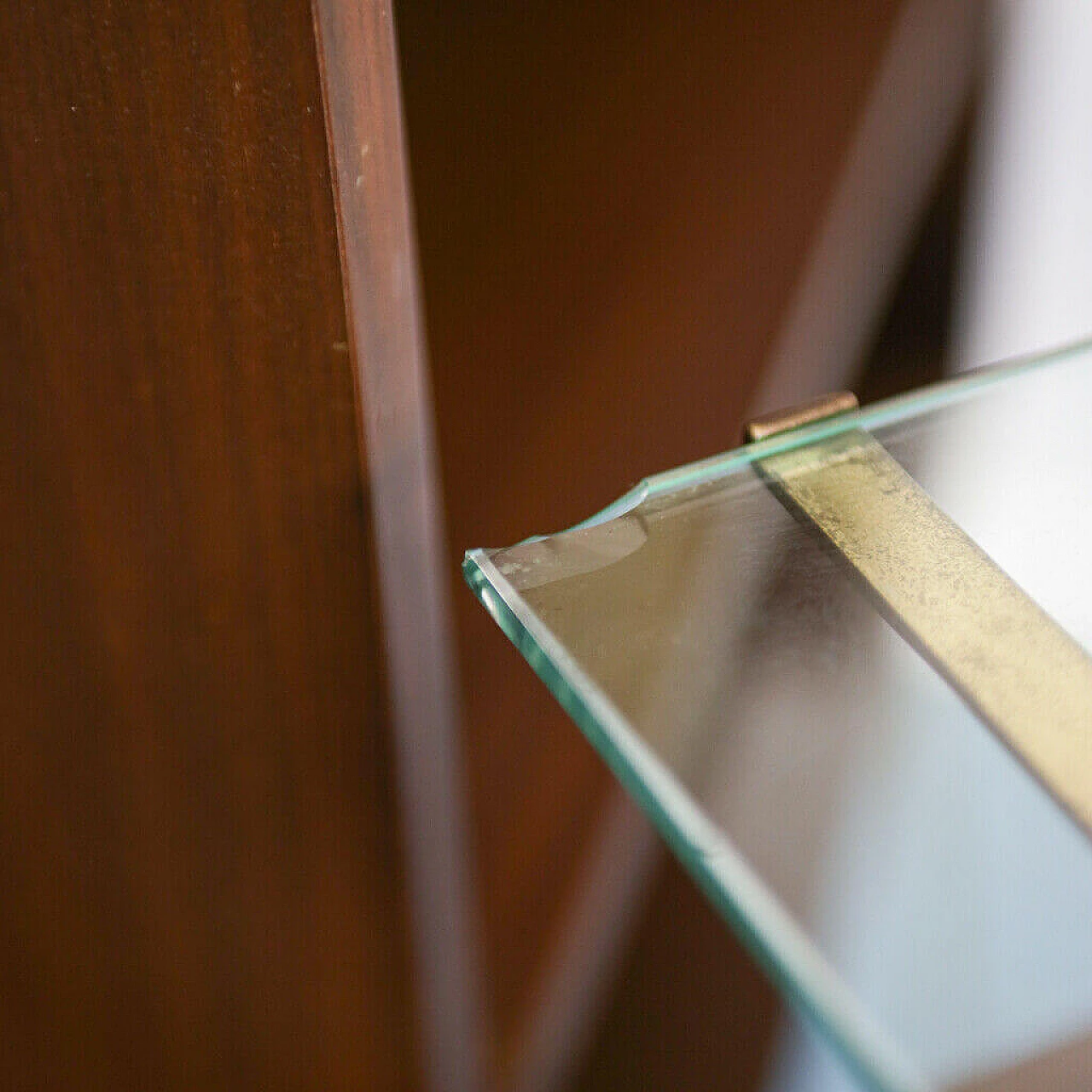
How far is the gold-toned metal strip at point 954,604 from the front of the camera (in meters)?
0.32

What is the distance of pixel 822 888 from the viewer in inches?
11.1

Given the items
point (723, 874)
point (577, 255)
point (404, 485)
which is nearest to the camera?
point (723, 874)

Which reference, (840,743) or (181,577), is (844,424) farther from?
(181,577)

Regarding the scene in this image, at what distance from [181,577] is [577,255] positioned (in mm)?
321

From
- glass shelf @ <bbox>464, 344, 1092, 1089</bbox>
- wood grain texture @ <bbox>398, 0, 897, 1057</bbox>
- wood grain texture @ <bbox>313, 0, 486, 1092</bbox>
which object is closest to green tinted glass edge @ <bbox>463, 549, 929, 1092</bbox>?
glass shelf @ <bbox>464, 344, 1092, 1089</bbox>

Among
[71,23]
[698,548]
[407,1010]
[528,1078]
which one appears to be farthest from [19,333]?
[528,1078]

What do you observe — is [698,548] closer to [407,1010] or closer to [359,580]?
[359,580]

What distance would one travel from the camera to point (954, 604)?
35 cm

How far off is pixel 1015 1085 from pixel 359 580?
1.06ft

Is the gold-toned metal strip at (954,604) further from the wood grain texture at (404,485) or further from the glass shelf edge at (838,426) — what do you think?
the wood grain texture at (404,485)

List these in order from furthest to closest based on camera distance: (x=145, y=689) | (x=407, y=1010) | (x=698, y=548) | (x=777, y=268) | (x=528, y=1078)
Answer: (x=528, y=1078) → (x=777, y=268) → (x=407, y=1010) → (x=145, y=689) → (x=698, y=548)

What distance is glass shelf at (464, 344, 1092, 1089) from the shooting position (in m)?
0.27

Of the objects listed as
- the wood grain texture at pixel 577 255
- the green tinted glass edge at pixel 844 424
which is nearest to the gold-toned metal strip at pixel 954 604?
the green tinted glass edge at pixel 844 424

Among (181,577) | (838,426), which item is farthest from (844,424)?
(181,577)
